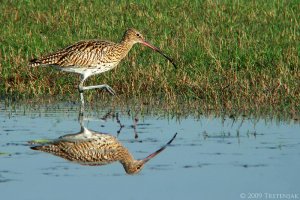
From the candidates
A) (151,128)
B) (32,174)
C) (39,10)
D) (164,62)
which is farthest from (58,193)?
(39,10)

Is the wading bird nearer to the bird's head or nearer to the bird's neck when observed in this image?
the bird's neck

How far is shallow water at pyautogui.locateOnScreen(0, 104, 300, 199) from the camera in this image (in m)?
10.3

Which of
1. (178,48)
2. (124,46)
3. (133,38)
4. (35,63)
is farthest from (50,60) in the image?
(178,48)

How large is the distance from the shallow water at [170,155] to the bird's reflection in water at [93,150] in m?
0.10

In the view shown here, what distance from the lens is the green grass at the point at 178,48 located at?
1523cm

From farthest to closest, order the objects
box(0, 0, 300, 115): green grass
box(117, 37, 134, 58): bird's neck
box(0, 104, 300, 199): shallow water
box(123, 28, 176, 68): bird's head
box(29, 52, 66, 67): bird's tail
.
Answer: box(123, 28, 176, 68): bird's head
box(117, 37, 134, 58): bird's neck
box(29, 52, 66, 67): bird's tail
box(0, 0, 300, 115): green grass
box(0, 104, 300, 199): shallow water

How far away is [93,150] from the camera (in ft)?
39.5

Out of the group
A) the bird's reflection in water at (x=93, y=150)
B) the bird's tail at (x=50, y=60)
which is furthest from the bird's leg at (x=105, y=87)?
the bird's reflection in water at (x=93, y=150)

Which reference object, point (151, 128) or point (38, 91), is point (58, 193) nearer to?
point (151, 128)

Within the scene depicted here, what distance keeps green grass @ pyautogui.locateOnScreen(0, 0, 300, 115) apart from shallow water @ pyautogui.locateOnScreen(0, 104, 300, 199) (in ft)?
3.70

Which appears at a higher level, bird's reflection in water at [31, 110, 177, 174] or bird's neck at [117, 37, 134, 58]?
bird's neck at [117, 37, 134, 58]

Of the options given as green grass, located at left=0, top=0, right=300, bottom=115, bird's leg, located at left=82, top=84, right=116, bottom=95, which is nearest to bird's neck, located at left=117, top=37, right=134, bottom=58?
green grass, located at left=0, top=0, right=300, bottom=115

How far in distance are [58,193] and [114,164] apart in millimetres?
1711

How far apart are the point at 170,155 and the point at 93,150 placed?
0.93 metres
